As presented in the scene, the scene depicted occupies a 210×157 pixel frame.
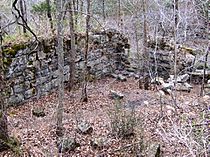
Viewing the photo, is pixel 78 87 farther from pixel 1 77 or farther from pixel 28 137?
pixel 1 77

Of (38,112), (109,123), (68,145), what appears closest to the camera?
(68,145)

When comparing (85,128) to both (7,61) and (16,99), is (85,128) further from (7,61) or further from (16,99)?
(7,61)

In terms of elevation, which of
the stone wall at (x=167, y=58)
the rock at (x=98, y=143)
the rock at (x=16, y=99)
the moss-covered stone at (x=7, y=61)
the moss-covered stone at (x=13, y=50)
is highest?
the moss-covered stone at (x=13, y=50)

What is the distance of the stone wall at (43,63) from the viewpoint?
28.5ft

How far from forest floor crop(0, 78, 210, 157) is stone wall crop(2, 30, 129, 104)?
40 centimetres

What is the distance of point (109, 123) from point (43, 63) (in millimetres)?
3539

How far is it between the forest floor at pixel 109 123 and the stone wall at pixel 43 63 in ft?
1.30

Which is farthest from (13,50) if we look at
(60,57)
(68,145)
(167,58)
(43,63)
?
(167,58)

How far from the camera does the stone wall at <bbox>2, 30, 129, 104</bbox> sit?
28.5ft

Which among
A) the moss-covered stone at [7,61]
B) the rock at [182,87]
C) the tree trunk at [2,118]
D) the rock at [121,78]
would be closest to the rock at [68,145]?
the tree trunk at [2,118]

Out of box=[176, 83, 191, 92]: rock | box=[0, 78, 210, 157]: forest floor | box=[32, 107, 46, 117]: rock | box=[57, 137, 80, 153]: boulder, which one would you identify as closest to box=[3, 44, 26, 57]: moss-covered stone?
box=[0, 78, 210, 157]: forest floor

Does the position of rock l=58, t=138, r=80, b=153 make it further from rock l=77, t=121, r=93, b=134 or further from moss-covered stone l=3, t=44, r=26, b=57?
moss-covered stone l=3, t=44, r=26, b=57

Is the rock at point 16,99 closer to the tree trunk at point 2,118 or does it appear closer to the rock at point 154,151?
the tree trunk at point 2,118

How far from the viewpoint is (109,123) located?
7094 mm
